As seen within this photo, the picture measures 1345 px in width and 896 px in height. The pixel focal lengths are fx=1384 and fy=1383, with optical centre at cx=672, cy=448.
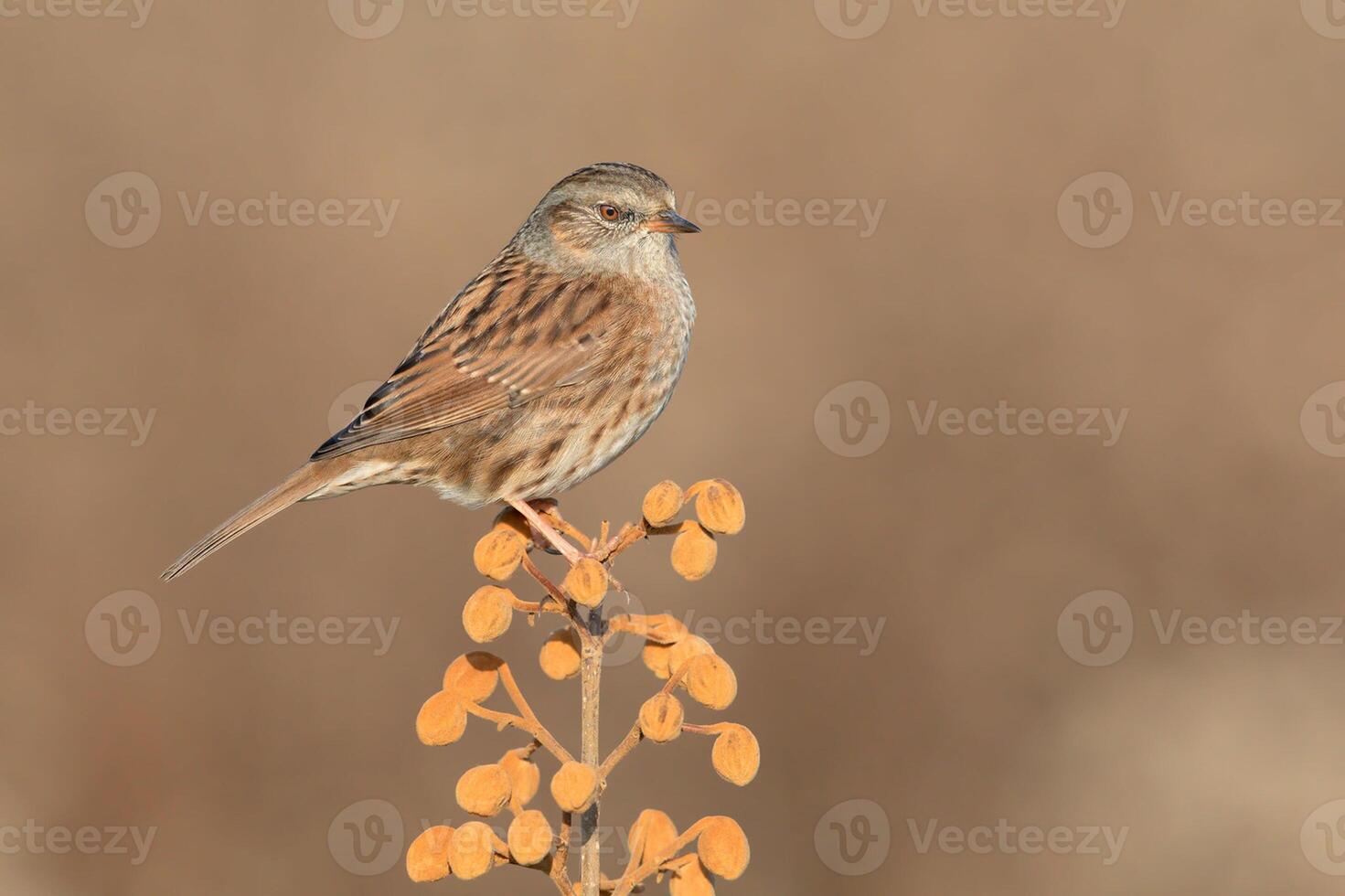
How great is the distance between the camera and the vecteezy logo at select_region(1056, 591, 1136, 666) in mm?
7570

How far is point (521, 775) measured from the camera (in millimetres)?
2838

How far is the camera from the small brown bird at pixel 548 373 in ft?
15.1

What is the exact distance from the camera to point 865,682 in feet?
24.8

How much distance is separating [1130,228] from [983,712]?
3272mm

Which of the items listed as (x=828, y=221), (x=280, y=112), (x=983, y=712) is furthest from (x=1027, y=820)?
(x=280, y=112)

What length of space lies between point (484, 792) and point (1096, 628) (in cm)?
568

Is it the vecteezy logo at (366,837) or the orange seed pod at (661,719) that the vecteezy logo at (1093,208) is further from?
the orange seed pod at (661,719)

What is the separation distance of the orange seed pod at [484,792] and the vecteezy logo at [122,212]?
608 centimetres

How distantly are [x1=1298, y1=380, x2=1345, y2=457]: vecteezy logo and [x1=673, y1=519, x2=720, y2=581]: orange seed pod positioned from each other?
653 cm

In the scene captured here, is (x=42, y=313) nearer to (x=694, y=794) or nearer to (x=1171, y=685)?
(x=694, y=794)
